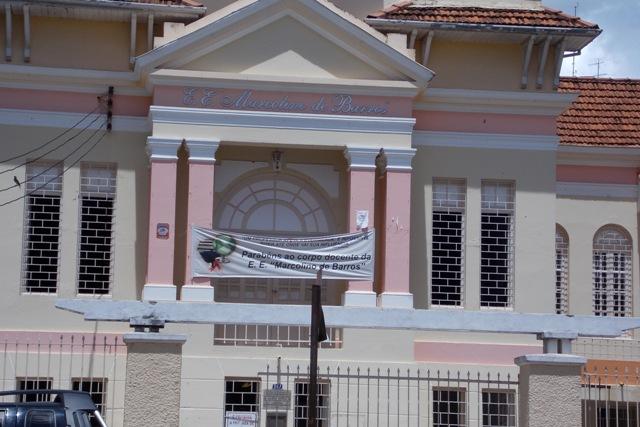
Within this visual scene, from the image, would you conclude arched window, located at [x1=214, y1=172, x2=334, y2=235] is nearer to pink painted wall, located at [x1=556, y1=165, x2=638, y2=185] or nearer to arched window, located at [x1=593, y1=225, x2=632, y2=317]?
pink painted wall, located at [x1=556, y1=165, x2=638, y2=185]

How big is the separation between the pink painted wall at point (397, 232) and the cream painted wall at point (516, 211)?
38.7 inches

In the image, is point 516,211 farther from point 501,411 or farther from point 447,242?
point 501,411

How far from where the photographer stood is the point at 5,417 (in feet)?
51.8

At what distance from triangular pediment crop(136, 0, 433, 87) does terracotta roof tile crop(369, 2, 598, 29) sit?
1261 millimetres

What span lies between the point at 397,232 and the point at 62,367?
6.40 meters

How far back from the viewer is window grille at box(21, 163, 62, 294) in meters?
25.2

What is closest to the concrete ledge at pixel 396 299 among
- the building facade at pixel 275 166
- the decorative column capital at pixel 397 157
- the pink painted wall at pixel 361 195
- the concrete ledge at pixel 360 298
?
the building facade at pixel 275 166

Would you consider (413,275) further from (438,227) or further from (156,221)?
(156,221)

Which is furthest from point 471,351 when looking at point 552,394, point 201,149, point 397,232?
point 552,394

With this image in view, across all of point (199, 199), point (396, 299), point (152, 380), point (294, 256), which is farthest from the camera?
point (294, 256)

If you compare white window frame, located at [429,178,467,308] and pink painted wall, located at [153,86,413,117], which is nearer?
pink painted wall, located at [153,86,413,117]

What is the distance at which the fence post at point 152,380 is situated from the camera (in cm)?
1602

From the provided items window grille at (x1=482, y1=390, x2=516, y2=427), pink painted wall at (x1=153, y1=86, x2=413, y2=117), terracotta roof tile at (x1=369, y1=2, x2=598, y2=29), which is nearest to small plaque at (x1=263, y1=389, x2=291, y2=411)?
window grille at (x1=482, y1=390, x2=516, y2=427)

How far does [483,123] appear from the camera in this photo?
1034 inches
